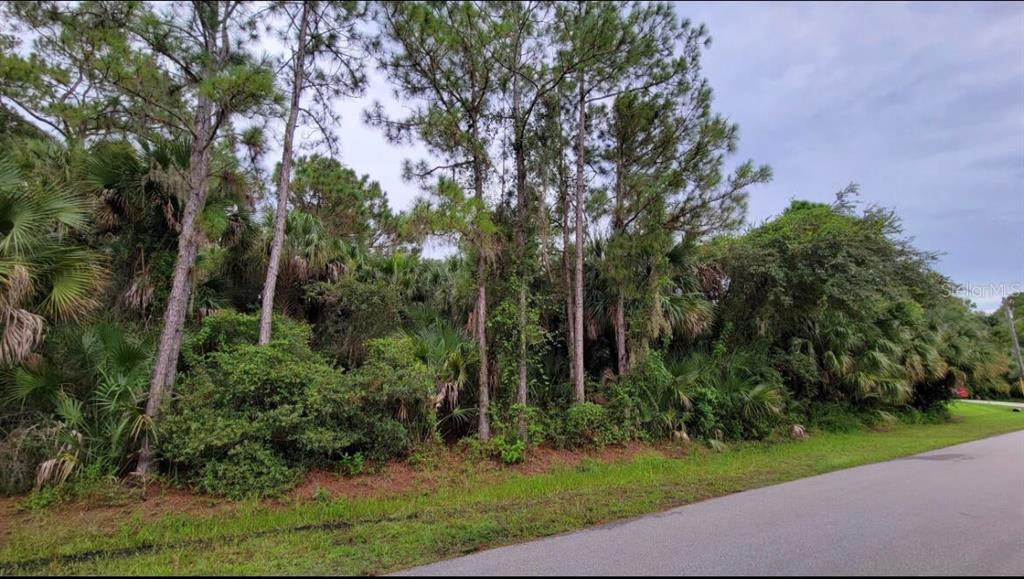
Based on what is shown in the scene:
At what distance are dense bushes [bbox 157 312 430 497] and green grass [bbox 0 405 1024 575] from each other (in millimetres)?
769

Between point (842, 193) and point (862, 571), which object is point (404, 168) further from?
point (842, 193)

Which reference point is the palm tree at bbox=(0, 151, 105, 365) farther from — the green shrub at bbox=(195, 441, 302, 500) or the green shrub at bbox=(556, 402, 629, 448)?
the green shrub at bbox=(556, 402, 629, 448)

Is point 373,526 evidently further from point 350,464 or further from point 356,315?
point 356,315

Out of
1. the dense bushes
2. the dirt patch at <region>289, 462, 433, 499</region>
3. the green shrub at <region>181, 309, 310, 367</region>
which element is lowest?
the dirt patch at <region>289, 462, 433, 499</region>

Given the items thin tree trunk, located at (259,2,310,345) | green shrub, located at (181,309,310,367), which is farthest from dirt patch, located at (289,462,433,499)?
thin tree trunk, located at (259,2,310,345)

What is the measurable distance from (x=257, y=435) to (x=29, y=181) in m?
5.28

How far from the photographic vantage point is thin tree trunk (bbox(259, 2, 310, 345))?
830cm

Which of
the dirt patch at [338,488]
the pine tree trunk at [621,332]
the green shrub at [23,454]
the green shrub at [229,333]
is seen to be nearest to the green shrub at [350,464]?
the dirt patch at [338,488]

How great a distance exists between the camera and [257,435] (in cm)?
675

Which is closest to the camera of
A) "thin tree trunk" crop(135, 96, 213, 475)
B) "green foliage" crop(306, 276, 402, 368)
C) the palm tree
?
the palm tree

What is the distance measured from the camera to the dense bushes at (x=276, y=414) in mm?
6516

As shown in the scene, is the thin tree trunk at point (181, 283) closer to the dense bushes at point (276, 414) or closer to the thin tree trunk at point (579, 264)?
the dense bushes at point (276, 414)

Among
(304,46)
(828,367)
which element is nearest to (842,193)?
(828,367)

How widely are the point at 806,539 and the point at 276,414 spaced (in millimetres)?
6518
